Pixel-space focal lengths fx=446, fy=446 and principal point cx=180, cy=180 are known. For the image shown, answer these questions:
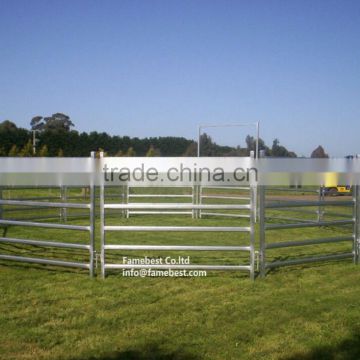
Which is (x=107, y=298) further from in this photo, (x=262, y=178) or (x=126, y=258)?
(x=262, y=178)

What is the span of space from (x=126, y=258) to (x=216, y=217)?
7.94 m

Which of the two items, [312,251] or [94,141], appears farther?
[94,141]

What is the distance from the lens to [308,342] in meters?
3.98

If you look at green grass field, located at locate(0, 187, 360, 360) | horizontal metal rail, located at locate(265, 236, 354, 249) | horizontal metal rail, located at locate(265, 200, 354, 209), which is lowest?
green grass field, located at locate(0, 187, 360, 360)

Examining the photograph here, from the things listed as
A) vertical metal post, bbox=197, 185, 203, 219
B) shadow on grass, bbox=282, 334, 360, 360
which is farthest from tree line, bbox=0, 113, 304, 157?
shadow on grass, bbox=282, 334, 360, 360

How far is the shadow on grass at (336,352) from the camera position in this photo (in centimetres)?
367

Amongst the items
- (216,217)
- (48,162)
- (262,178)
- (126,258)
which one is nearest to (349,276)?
(262,178)

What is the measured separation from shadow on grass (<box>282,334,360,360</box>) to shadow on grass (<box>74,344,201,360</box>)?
0.84 meters

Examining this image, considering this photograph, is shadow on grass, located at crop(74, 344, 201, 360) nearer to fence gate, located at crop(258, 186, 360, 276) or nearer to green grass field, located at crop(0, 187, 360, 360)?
green grass field, located at crop(0, 187, 360, 360)

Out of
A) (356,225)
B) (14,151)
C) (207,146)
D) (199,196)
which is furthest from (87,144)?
(356,225)

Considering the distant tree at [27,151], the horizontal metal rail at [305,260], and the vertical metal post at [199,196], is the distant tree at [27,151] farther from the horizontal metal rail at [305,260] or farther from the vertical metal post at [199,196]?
the horizontal metal rail at [305,260]

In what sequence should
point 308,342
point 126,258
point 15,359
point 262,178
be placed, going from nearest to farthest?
point 15,359 < point 308,342 < point 262,178 < point 126,258

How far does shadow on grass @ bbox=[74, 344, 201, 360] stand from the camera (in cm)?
361

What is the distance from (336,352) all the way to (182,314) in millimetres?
1596
